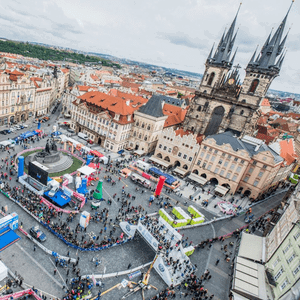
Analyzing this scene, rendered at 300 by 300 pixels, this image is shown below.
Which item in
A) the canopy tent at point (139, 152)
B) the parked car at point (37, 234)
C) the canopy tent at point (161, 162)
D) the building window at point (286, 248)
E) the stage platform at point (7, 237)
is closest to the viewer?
the stage platform at point (7, 237)

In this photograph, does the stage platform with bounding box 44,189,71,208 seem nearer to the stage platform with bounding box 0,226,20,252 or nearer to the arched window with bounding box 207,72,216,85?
the stage platform with bounding box 0,226,20,252

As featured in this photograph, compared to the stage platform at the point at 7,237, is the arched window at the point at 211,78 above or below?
above

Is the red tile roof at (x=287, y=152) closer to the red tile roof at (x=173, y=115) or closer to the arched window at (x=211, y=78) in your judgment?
the arched window at (x=211, y=78)

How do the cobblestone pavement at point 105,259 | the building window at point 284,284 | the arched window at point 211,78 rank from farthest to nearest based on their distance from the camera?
1. the arched window at point 211,78
2. the building window at point 284,284
3. the cobblestone pavement at point 105,259

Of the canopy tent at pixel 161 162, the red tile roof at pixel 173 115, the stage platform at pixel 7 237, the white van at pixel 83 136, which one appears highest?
the red tile roof at pixel 173 115

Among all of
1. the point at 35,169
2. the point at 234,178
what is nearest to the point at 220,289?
the point at 234,178

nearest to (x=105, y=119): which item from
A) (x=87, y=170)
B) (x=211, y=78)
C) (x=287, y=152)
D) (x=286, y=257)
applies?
(x=87, y=170)

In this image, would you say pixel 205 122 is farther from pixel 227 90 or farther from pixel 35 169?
pixel 35 169

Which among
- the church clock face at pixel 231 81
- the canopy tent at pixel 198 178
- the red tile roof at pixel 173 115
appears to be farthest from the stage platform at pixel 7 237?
the church clock face at pixel 231 81
